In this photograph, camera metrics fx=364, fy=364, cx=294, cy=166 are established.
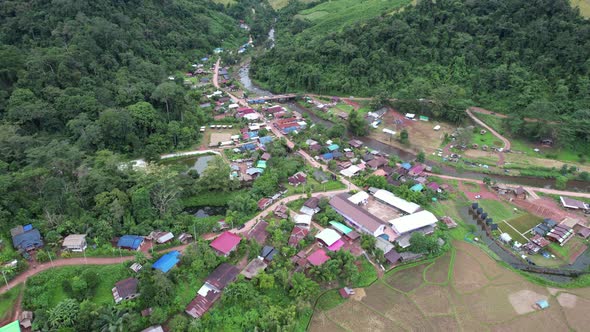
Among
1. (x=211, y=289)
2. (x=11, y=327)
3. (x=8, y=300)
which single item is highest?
(x=11, y=327)

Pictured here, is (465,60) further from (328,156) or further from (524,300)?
(524,300)

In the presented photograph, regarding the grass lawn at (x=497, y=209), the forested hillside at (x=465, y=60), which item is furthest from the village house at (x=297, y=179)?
the forested hillside at (x=465, y=60)

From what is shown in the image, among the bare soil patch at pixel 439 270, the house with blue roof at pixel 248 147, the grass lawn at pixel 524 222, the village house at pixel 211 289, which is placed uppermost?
the house with blue roof at pixel 248 147

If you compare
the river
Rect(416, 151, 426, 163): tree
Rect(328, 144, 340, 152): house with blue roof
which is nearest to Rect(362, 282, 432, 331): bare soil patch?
Rect(416, 151, 426, 163): tree

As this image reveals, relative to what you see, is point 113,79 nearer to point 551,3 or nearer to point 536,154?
point 536,154

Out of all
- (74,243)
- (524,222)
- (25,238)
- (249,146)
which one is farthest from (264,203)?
(524,222)

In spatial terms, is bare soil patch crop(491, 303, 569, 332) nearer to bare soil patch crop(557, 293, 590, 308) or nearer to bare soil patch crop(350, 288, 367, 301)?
bare soil patch crop(557, 293, 590, 308)

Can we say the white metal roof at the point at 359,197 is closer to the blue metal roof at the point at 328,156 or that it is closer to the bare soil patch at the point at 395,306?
the blue metal roof at the point at 328,156
